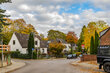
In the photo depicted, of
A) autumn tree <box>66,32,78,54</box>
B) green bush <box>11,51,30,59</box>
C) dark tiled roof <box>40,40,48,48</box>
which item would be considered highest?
autumn tree <box>66,32,78,54</box>

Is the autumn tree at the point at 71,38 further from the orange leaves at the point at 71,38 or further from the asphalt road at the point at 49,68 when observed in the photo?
the asphalt road at the point at 49,68

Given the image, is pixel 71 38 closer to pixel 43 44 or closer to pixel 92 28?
pixel 43 44

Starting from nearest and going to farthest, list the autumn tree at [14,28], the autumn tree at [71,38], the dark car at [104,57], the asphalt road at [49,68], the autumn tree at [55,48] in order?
the dark car at [104,57]
the asphalt road at [49,68]
the autumn tree at [55,48]
the autumn tree at [14,28]
the autumn tree at [71,38]

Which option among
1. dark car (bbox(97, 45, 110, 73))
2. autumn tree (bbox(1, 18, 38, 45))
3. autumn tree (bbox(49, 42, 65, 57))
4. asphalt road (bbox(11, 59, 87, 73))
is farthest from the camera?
autumn tree (bbox(1, 18, 38, 45))

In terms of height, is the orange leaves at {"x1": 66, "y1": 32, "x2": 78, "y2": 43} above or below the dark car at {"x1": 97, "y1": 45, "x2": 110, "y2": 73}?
above

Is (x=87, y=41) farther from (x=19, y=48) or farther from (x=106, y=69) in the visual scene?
(x=106, y=69)

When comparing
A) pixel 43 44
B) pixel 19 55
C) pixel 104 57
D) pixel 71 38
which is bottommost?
pixel 19 55

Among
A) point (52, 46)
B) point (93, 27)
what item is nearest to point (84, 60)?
point (93, 27)

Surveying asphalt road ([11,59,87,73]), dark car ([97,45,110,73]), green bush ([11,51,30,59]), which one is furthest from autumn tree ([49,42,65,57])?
dark car ([97,45,110,73])

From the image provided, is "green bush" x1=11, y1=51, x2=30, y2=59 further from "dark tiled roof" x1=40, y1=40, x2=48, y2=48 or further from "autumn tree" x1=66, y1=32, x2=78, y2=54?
"autumn tree" x1=66, y1=32, x2=78, y2=54

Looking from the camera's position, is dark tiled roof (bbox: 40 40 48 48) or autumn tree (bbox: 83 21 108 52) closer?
autumn tree (bbox: 83 21 108 52)

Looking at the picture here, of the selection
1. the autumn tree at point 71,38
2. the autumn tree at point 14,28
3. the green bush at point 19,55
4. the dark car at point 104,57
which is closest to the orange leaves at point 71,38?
the autumn tree at point 71,38

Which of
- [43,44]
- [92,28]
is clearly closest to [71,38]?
[43,44]

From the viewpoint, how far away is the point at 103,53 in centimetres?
1494
